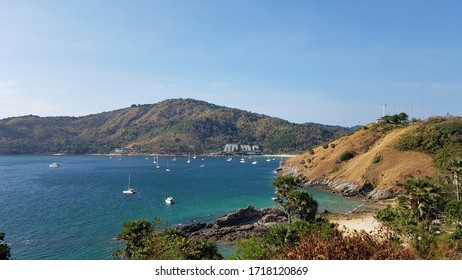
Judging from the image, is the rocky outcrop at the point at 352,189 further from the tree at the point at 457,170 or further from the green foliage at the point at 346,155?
the tree at the point at 457,170

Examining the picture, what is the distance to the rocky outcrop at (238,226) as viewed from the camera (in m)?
52.9

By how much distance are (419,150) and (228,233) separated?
65905mm

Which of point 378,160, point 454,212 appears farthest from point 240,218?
point 378,160

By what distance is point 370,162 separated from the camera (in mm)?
93250

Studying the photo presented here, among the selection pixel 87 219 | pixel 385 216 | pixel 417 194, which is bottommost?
pixel 87 219

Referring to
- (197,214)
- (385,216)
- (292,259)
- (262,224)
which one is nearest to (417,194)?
(385,216)

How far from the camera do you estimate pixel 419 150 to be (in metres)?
91.6

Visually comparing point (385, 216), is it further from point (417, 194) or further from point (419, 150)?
point (419, 150)

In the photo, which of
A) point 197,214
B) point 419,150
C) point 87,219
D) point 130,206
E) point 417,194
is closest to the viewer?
point 417,194

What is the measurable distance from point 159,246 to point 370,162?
82753 mm

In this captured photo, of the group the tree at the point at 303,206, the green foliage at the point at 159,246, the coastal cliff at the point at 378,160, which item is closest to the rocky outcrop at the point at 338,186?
the coastal cliff at the point at 378,160

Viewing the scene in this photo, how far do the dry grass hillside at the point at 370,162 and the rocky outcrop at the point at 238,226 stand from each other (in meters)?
36.7

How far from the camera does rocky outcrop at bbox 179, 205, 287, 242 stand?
52.9 m
